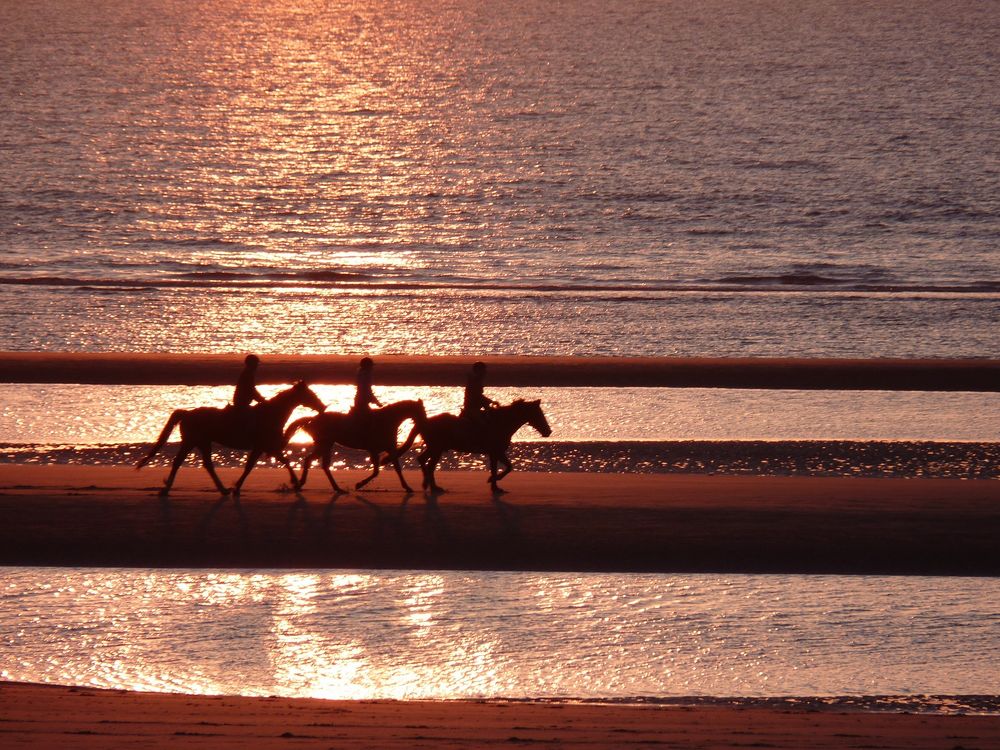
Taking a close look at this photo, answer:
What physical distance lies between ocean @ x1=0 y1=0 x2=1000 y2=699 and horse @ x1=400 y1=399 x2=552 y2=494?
2.41 meters

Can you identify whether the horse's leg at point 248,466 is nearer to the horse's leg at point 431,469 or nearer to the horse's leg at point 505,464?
the horse's leg at point 431,469

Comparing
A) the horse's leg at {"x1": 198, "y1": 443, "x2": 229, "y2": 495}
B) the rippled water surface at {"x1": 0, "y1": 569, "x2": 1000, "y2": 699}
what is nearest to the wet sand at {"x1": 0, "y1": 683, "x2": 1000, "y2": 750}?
the rippled water surface at {"x1": 0, "y1": 569, "x2": 1000, "y2": 699}

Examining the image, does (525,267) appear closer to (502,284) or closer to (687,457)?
(502,284)

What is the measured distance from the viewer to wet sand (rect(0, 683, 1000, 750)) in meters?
7.86

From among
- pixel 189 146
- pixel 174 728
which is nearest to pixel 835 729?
pixel 174 728

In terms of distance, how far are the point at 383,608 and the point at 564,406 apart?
10279 millimetres

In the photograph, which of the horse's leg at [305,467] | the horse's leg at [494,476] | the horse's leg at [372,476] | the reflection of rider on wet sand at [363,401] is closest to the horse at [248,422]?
the reflection of rider on wet sand at [363,401]

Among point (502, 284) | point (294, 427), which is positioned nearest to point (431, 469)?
point (294, 427)

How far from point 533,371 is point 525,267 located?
20390 millimetres

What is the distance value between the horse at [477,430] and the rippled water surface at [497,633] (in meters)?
2.35

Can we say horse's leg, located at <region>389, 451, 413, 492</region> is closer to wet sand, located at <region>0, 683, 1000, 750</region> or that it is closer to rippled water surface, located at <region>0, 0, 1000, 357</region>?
wet sand, located at <region>0, 683, 1000, 750</region>

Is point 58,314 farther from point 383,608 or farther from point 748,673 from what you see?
point 748,673

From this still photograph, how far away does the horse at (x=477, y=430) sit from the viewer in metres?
14.5

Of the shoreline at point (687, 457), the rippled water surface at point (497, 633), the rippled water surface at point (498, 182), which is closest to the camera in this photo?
the rippled water surface at point (497, 633)
